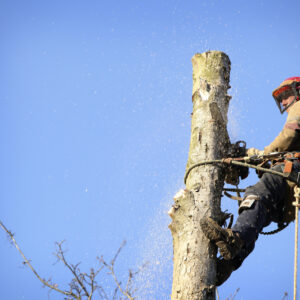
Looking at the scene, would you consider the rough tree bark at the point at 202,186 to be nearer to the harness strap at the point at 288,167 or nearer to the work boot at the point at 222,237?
the work boot at the point at 222,237

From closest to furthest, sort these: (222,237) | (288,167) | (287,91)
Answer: (222,237)
(288,167)
(287,91)

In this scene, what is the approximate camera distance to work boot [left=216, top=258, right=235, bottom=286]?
266cm

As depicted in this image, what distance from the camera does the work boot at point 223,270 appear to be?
266 cm

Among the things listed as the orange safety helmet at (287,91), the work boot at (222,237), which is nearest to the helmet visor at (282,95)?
the orange safety helmet at (287,91)

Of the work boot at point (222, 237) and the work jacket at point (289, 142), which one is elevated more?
the work jacket at point (289, 142)

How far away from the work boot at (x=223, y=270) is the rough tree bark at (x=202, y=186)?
105mm

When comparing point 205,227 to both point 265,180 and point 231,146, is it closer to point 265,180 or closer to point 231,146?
point 265,180

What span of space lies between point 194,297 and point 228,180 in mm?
1309

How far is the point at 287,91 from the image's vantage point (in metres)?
3.96

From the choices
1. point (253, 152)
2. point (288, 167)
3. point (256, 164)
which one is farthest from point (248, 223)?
point (253, 152)

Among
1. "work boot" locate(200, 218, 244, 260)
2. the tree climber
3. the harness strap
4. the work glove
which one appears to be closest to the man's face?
the tree climber

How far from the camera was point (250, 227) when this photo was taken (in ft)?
9.09

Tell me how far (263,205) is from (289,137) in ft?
2.41

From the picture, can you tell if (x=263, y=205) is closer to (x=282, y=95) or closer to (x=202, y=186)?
(x=202, y=186)
